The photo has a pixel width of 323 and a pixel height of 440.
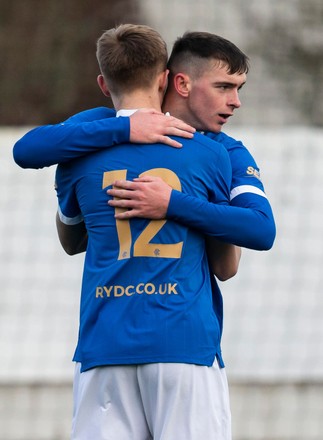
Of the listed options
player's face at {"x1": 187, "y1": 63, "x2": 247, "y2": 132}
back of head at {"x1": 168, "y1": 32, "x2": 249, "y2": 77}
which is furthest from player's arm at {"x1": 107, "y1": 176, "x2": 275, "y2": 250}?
back of head at {"x1": 168, "y1": 32, "x2": 249, "y2": 77}

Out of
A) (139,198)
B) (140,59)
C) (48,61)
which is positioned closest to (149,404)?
(139,198)

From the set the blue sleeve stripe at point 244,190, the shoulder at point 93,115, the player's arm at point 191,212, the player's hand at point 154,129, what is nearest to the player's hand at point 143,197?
the player's arm at point 191,212

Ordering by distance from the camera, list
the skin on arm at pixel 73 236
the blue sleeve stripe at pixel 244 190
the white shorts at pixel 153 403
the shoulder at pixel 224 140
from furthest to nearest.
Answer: the skin on arm at pixel 73 236 → the shoulder at pixel 224 140 → the blue sleeve stripe at pixel 244 190 → the white shorts at pixel 153 403

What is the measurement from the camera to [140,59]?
3148 millimetres

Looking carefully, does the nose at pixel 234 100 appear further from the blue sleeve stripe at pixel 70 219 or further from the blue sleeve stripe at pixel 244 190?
the blue sleeve stripe at pixel 70 219

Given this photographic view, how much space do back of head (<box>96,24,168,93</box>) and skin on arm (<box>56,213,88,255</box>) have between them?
0.50m

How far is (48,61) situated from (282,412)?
7181mm

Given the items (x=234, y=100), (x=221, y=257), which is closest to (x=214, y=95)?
(x=234, y=100)

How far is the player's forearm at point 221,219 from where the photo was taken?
3070 mm

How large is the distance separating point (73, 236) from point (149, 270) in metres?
0.50

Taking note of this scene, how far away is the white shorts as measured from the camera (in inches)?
121

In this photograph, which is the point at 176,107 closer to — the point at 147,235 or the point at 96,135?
the point at 96,135

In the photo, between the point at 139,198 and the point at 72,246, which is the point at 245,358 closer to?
the point at 72,246

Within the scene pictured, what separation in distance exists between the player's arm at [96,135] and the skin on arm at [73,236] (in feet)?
1.07
